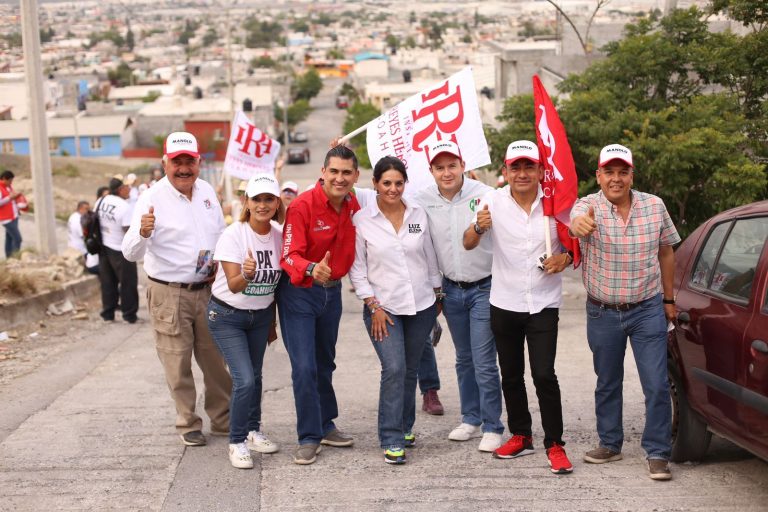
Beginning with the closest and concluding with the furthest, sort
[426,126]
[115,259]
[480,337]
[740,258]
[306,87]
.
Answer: [740,258], [480,337], [426,126], [115,259], [306,87]

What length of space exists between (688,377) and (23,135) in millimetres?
54796

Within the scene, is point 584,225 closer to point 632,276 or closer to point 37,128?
point 632,276

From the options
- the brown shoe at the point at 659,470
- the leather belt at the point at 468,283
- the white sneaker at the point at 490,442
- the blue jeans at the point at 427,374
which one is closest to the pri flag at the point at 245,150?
the blue jeans at the point at 427,374

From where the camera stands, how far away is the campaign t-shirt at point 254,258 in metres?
6.60

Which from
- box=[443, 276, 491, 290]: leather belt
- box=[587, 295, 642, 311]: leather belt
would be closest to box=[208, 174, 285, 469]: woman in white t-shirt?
box=[443, 276, 491, 290]: leather belt

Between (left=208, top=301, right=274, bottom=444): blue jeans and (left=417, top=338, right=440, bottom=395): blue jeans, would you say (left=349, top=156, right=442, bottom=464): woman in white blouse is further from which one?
(left=417, top=338, right=440, bottom=395): blue jeans

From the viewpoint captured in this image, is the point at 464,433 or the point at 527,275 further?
the point at 464,433

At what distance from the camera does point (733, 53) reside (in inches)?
583

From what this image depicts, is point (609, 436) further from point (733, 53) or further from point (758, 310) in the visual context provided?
point (733, 53)

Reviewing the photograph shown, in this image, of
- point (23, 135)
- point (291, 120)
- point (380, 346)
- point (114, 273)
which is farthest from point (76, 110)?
point (380, 346)

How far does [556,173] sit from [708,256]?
103cm

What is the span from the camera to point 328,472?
659 centimetres

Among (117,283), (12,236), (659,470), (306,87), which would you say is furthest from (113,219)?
(306,87)

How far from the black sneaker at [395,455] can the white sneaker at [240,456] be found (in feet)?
2.80
